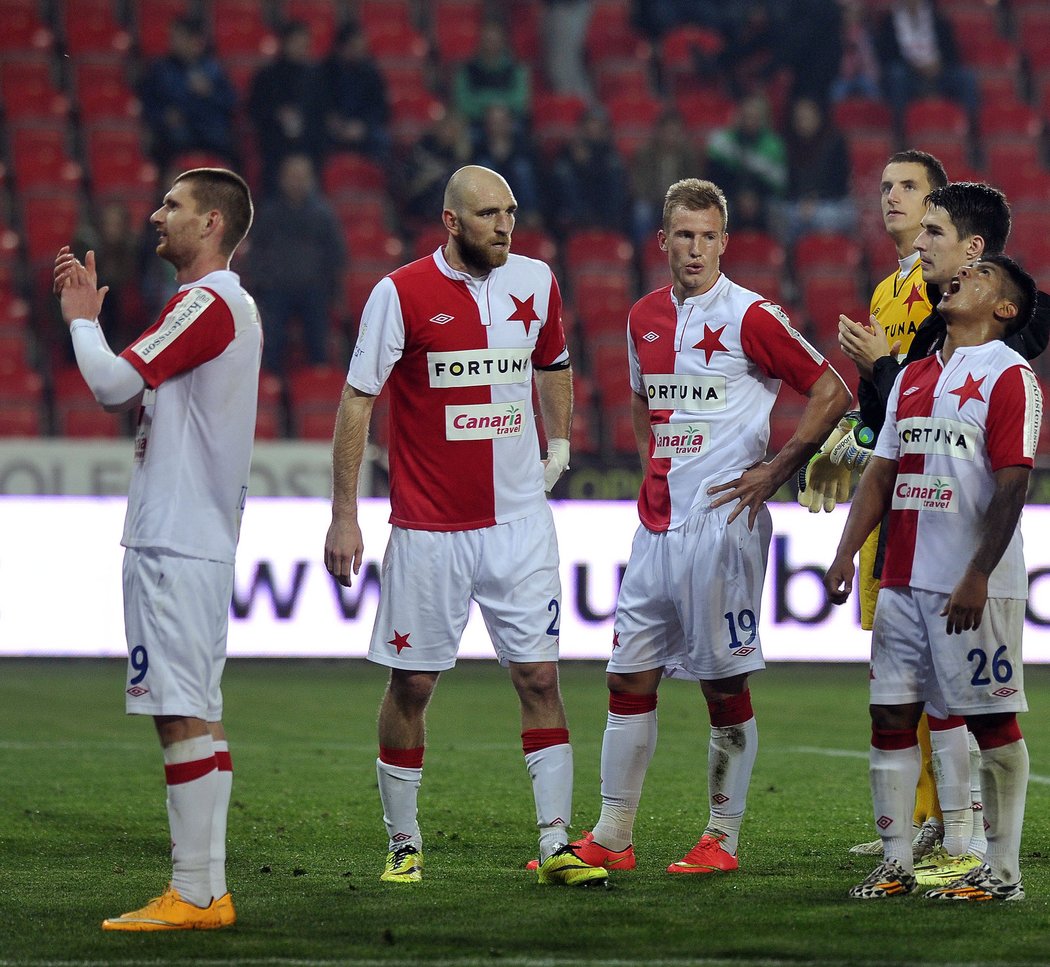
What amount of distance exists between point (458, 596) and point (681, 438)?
0.89m

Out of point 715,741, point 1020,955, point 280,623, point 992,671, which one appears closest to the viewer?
point 1020,955

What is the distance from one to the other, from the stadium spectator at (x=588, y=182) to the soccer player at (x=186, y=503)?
36.9ft

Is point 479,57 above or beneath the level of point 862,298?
above

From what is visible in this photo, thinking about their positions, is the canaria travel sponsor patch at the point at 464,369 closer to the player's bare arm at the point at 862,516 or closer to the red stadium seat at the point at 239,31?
the player's bare arm at the point at 862,516

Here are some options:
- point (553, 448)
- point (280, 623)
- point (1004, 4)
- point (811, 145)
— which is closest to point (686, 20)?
point (811, 145)

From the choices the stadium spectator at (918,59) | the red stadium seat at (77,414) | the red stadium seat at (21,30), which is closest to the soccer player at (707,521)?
the red stadium seat at (77,414)

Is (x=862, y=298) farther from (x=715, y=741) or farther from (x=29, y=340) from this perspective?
(x=715, y=741)

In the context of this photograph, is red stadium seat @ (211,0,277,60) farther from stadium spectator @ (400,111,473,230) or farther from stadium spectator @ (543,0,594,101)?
stadium spectator @ (543,0,594,101)

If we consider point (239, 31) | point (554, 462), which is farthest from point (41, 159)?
point (554, 462)

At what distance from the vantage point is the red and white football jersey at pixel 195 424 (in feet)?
15.5

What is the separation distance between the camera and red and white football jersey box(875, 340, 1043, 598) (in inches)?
197

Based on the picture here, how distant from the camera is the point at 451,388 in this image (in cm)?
561

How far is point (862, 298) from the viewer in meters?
16.4

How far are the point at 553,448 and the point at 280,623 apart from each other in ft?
20.4
